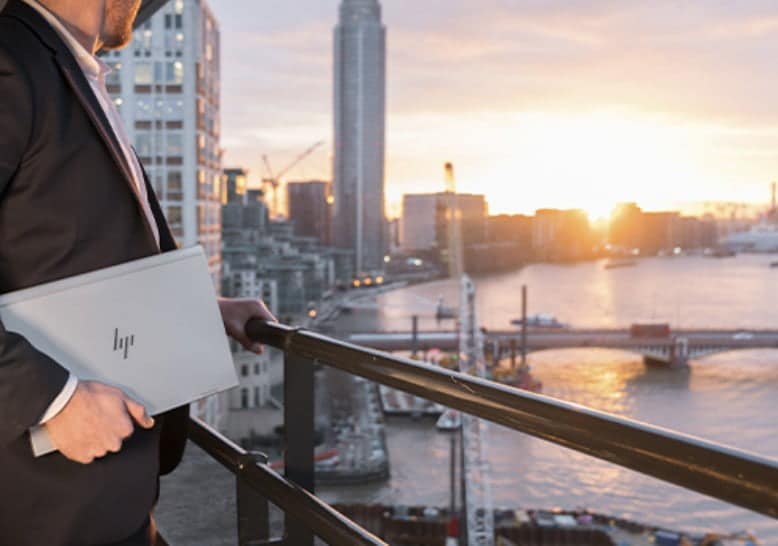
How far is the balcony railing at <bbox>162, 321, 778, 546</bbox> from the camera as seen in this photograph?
375 millimetres

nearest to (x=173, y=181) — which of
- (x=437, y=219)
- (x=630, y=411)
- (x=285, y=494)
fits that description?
(x=285, y=494)

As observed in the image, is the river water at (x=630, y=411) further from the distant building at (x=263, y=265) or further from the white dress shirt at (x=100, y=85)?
the white dress shirt at (x=100, y=85)

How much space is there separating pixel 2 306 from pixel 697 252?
2125 centimetres

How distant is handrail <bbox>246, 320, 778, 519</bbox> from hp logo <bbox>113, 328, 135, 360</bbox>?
197 mm

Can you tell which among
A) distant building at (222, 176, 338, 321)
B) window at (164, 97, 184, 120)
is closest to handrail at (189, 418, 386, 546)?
window at (164, 97, 184, 120)

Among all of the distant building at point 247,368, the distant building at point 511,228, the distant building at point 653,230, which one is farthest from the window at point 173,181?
the distant building at point 511,228

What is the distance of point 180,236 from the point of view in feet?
29.3

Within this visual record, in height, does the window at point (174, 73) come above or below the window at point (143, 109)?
above

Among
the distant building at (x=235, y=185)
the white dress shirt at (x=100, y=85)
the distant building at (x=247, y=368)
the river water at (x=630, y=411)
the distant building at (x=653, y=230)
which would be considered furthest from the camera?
the distant building at (x=235, y=185)

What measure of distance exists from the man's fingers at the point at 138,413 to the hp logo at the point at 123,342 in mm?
56

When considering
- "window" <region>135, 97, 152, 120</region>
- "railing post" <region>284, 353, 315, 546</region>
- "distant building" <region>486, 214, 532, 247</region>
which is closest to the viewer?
"railing post" <region>284, 353, 315, 546</region>

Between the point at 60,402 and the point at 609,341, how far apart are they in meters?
21.5

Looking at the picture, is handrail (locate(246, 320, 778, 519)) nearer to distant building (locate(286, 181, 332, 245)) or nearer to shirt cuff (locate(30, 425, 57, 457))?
shirt cuff (locate(30, 425, 57, 457))

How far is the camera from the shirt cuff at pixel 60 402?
1.75 ft
